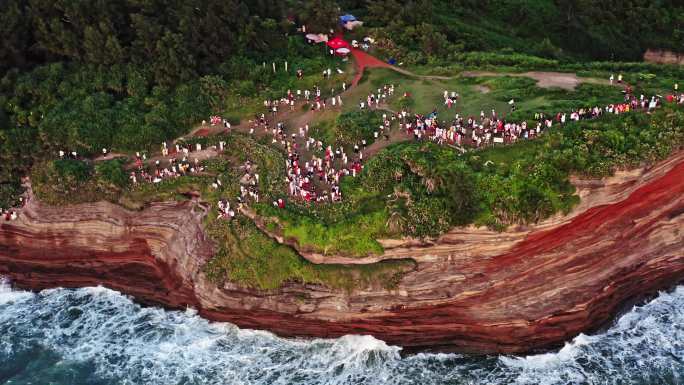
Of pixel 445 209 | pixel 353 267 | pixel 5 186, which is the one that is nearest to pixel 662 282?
pixel 445 209

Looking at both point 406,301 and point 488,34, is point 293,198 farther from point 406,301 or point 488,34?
point 488,34

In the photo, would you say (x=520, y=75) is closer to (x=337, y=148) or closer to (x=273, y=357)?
(x=337, y=148)

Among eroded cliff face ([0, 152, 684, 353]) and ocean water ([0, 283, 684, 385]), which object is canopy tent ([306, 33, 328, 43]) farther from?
ocean water ([0, 283, 684, 385])

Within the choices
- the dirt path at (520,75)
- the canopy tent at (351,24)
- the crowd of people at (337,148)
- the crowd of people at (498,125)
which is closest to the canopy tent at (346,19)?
the canopy tent at (351,24)

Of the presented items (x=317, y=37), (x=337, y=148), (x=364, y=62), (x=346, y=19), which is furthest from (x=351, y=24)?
(x=337, y=148)

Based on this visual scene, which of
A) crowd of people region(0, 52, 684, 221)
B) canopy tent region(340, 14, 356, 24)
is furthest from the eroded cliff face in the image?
canopy tent region(340, 14, 356, 24)
